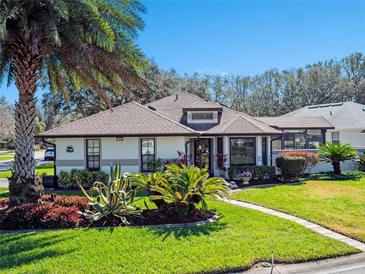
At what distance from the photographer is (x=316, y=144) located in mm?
26312

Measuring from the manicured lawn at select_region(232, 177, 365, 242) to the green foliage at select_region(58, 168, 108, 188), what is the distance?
7.15 metres

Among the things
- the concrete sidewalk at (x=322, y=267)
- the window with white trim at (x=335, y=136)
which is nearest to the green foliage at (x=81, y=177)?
the concrete sidewalk at (x=322, y=267)

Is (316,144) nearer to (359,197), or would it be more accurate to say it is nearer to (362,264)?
(359,197)

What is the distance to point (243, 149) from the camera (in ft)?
66.1

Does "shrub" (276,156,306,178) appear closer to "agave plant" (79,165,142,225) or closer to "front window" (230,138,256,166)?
"front window" (230,138,256,166)

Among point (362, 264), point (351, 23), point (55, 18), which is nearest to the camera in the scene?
point (362, 264)

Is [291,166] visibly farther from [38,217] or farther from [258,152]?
[38,217]

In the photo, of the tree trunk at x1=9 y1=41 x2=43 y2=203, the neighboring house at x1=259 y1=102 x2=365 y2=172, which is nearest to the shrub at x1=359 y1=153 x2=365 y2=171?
the neighboring house at x1=259 y1=102 x2=365 y2=172

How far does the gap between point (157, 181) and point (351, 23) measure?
1157 centimetres

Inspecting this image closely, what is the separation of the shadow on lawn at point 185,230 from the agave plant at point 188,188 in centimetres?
86

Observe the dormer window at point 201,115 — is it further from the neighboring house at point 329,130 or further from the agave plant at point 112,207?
the agave plant at point 112,207

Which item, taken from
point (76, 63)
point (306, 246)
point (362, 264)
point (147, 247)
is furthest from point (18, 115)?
point (362, 264)

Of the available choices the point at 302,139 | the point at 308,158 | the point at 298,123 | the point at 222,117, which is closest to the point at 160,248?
the point at 308,158

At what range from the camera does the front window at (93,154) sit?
18953mm
